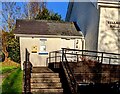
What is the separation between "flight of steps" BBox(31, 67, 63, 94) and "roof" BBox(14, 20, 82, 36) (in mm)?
7773

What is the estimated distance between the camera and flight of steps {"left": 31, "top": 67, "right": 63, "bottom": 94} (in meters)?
11.1

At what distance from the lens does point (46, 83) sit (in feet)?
38.3

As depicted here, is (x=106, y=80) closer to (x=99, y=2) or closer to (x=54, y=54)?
(x=99, y=2)

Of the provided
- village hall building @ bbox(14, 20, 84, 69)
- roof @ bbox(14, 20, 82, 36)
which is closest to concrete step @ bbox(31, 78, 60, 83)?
village hall building @ bbox(14, 20, 84, 69)

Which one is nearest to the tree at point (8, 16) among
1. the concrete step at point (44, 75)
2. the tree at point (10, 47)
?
the tree at point (10, 47)

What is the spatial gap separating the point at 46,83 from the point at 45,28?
34.1 feet

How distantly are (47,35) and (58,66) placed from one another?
622 cm

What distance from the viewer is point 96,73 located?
495 inches

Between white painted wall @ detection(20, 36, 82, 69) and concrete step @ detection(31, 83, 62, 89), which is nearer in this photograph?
concrete step @ detection(31, 83, 62, 89)

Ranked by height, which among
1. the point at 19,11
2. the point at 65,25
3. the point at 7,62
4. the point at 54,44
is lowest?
the point at 7,62

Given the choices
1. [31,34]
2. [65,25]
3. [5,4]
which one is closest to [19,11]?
[5,4]

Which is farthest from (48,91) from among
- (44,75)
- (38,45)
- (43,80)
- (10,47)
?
(10,47)

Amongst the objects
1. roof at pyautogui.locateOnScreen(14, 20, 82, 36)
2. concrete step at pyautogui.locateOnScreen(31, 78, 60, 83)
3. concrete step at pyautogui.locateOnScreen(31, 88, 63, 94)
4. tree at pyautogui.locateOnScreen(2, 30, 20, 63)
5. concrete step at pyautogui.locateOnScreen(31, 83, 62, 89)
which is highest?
roof at pyautogui.locateOnScreen(14, 20, 82, 36)

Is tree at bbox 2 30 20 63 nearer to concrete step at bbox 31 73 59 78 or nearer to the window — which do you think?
the window
